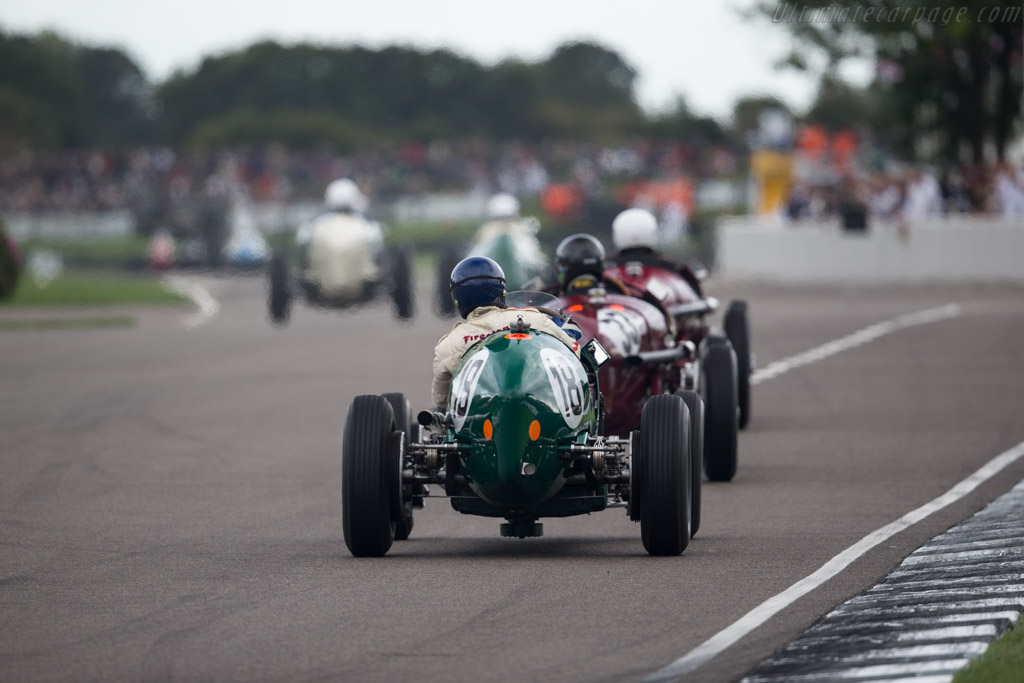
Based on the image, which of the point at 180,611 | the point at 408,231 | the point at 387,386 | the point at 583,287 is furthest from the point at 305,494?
the point at 408,231

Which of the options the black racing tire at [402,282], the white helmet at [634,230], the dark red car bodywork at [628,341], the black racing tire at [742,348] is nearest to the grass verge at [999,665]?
the dark red car bodywork at [628,341]

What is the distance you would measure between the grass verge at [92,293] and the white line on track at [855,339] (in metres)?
13.9

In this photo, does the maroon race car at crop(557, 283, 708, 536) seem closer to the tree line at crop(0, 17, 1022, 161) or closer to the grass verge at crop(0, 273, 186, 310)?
the grass verge at crop(0, 273, 186, 310)

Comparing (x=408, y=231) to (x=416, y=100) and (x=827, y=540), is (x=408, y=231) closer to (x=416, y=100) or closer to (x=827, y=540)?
(x=827, y=540)

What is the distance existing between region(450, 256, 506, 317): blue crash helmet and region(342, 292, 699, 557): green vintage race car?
53 centimetres

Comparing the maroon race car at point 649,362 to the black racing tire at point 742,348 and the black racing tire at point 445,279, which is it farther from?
the black racing tire at point 445,279

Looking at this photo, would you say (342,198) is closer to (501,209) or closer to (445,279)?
(445,279)

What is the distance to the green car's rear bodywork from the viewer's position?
29.2ft

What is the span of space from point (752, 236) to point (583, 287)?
25497 millimetres

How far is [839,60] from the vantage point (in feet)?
134

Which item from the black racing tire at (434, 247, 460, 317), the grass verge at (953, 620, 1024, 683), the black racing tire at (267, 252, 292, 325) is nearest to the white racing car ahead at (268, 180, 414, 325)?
the black racing tire at (267, 252, 292, 325)

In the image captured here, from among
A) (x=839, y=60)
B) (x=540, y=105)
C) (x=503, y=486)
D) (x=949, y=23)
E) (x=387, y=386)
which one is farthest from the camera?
(x=540, y=105)

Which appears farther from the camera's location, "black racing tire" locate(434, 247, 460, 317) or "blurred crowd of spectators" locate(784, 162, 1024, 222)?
"blurred crowd of spectators" locate(784, 162, 1024, 222)

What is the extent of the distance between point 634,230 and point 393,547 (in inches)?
221
